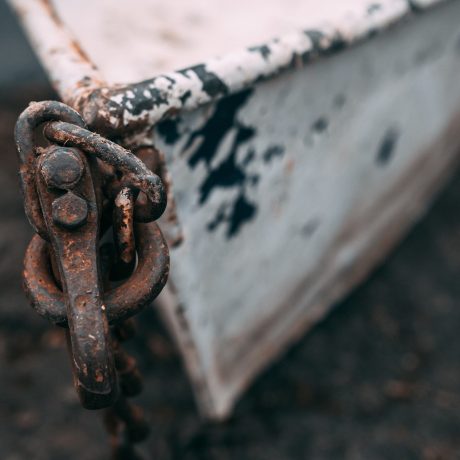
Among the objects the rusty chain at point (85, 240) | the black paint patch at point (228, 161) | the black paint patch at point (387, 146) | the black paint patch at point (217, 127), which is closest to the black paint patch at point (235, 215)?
the black paint patch at point (228, 161)

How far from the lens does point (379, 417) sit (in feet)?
5.30

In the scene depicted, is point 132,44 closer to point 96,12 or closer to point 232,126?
point 96,12

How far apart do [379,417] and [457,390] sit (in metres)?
0.29

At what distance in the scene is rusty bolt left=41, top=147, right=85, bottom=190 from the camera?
0.62 m

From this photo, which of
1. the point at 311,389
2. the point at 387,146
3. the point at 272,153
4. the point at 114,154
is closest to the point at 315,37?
the point at 272,153

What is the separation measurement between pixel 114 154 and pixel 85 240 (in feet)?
0.37

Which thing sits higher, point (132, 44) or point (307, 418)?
point (132, 44)

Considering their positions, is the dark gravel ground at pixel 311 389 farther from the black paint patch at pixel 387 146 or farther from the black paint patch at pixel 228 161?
the black paint patch at pixel 228 161

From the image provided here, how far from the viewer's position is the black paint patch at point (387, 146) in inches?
64.2

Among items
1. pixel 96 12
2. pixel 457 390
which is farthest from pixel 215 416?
pixel 96 12

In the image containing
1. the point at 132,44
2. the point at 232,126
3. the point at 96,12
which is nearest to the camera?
the point at 232,126

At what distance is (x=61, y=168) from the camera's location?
0.62 m

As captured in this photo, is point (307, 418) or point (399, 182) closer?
point (307, 418)

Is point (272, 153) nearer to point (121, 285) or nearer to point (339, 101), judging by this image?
point (339, 101)
